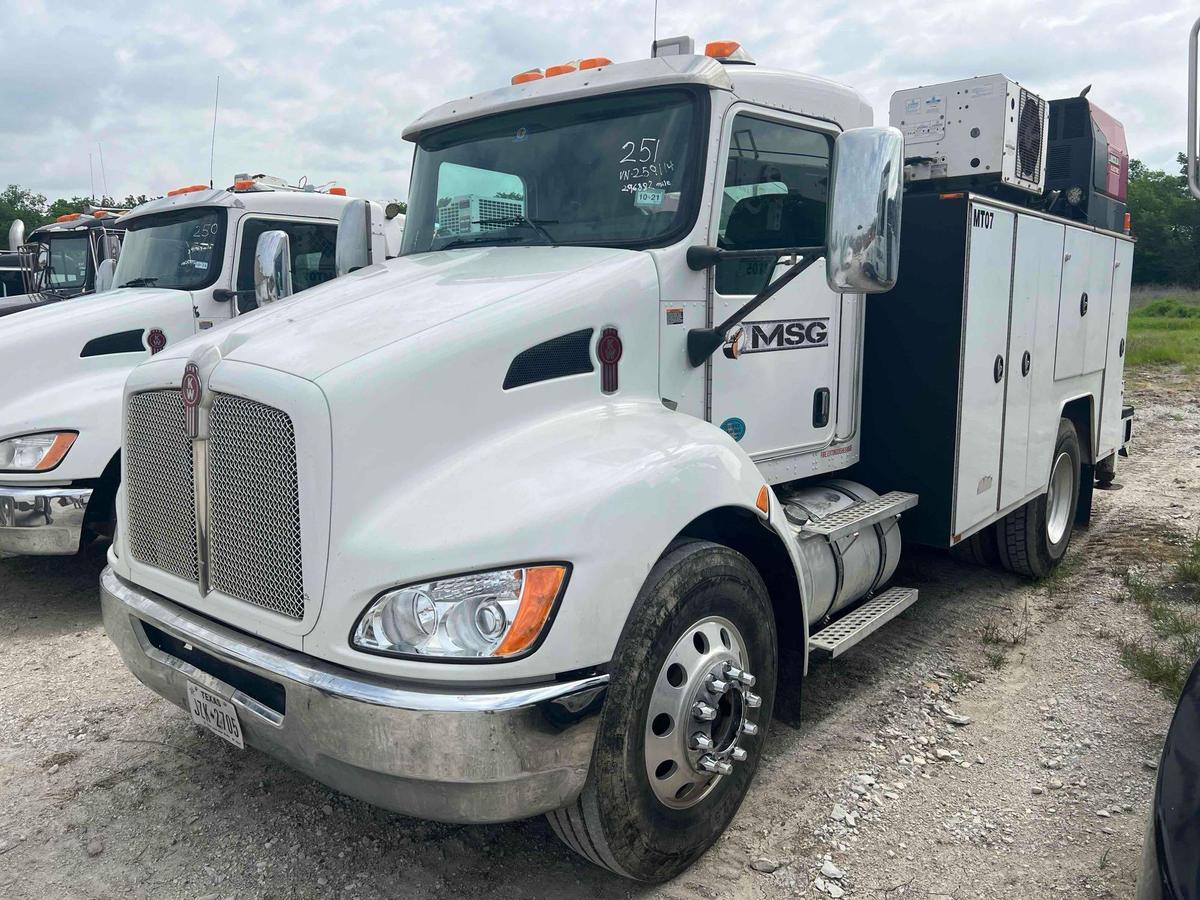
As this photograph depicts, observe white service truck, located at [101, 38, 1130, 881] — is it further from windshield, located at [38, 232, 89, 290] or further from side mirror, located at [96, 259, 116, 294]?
windshield, located at [38, 232, 89, 290]

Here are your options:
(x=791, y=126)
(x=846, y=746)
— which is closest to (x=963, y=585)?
(x=846, y=746)

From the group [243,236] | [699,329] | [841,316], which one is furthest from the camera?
[243,236]

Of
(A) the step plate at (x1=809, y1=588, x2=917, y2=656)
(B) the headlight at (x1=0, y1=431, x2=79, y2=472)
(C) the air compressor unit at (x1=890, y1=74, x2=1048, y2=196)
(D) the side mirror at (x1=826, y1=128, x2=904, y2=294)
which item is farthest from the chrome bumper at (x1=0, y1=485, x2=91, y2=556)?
(C) the air compressor unit at (x1=890, y1=74, x2=1048, y2=196)

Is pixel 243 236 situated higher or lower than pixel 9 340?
higher

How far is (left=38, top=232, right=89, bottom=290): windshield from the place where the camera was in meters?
9.43

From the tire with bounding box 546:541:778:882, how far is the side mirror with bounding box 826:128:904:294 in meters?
1.00

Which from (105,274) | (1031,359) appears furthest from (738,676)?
(105,274)

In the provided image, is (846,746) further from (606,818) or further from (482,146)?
(482,146)

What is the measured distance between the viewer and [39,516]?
5.19 m

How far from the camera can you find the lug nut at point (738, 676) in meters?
3.05

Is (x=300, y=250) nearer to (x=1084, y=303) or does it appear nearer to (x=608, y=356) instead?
(x=608, y=356)

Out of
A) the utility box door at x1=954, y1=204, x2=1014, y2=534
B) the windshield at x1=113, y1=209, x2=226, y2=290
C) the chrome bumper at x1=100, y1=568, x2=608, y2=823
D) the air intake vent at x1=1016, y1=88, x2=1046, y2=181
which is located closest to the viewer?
the chrome bumper at x1=100, y1=568, x2=608, y2=823

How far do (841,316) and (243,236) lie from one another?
4.45 meters

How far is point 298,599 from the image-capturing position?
2.60 metres
